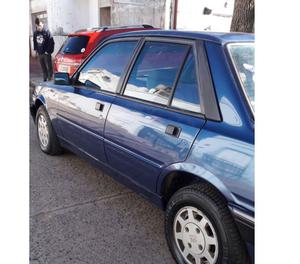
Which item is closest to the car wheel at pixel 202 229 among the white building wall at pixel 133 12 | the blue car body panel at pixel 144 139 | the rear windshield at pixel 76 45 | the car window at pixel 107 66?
the blue car body panel at pixel 144 139

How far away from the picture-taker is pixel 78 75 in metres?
3.82

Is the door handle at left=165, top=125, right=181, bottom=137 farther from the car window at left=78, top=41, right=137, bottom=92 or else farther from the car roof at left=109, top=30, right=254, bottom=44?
the car window at left=78, top=41, right=137, bottom=92

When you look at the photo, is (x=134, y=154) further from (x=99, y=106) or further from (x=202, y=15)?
(x=202, y=15)

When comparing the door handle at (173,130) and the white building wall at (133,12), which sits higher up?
the white building wall at (133,12)

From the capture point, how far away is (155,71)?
110 inches

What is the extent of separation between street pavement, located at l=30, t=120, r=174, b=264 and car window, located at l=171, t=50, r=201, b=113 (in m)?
1.14

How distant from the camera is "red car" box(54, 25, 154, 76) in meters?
7.12

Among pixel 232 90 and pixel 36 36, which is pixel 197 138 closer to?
pixel 232 90

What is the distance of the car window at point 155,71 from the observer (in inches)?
102

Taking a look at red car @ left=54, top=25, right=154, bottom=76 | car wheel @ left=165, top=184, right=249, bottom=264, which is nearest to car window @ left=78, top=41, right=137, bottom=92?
car wheel @ left=165, top=184, right=249, bottom=264

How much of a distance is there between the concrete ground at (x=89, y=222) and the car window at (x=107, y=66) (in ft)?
3.53

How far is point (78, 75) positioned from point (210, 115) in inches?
81.0

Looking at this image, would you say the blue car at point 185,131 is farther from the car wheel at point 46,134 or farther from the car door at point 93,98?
the car wheel at point 46,134
